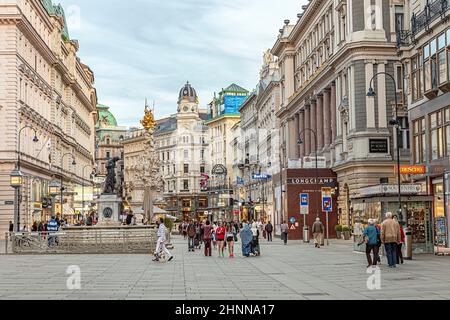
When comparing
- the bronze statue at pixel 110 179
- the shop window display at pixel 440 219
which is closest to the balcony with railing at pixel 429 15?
the shop window display at pixel 440 219

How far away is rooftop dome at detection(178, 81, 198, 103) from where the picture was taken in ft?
620

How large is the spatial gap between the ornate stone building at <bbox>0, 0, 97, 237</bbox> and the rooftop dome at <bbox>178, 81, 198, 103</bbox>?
→ 230 feet

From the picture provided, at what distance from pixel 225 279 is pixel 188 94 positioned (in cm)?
16714

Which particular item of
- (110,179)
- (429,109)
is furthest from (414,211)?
(110,179)

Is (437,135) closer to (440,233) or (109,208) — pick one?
(440,233)

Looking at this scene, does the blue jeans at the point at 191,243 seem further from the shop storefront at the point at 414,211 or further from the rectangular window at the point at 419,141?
the rectangular window at the point at 419,141

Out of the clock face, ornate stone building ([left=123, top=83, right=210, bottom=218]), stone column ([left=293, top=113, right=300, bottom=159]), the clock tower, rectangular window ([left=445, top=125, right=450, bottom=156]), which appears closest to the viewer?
rectangular window ([left=445, top=125, right=450, bottom=156])

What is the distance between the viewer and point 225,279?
79.5 feet

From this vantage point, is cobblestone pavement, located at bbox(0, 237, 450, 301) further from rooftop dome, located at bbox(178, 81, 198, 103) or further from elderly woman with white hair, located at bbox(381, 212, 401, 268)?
rooftop dome, located at bbox(178, 81, 198, 103)

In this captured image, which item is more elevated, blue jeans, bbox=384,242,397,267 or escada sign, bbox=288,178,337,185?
escada sign, bbox=288,178,337,185

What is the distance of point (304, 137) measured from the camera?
83.8 meters

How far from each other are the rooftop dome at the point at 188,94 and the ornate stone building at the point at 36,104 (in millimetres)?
70047

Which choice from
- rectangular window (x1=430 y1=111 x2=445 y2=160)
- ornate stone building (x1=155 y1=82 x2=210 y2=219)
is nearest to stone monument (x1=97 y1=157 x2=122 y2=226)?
rectangular window (x1=430 y1=111 x2=445 y2=160)
